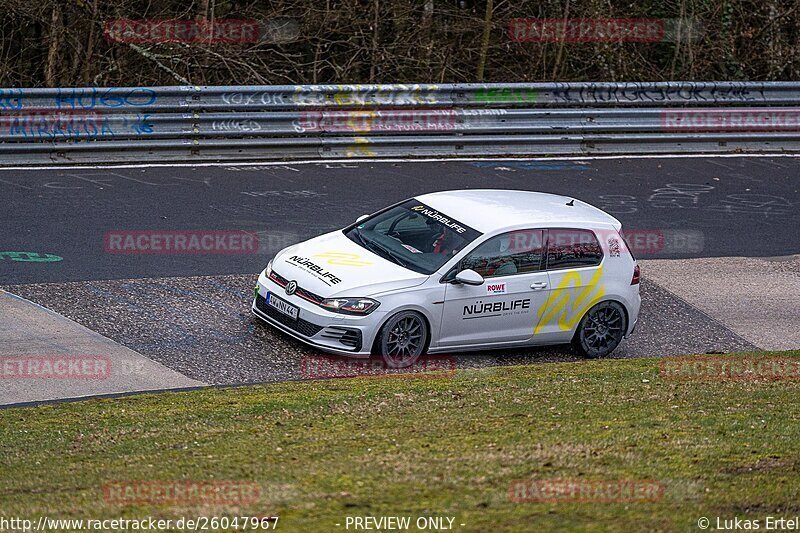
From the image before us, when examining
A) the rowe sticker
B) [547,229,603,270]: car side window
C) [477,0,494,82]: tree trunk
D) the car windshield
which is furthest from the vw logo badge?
[477,0,494,82]: tree trunk

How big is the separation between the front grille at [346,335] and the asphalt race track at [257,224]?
45cm

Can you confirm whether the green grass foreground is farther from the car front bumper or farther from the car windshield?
the car windshield

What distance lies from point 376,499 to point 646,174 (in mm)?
12859

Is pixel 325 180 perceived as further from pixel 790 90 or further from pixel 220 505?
pixel 220 505

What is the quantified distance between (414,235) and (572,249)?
1.59 m

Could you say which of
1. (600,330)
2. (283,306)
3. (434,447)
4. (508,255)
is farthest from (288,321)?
(434,447)

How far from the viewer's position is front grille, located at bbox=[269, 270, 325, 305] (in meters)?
9.77

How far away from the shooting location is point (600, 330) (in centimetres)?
1080

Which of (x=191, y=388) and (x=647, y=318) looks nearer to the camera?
(x=191, y=388)

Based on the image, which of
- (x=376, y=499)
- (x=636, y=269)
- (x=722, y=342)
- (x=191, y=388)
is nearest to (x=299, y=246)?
(x=191, y=388)

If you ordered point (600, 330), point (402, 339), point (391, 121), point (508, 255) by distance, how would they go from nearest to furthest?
1. point (402, 339)
2. point (508, 255)
3. point (600, 330)
4. point (391, 121)

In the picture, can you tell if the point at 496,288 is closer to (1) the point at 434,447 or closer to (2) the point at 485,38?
(1) the point at 434,447

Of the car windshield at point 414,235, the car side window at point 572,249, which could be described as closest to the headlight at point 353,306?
the car windshield at point 414,235

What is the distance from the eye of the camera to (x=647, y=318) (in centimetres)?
1187
